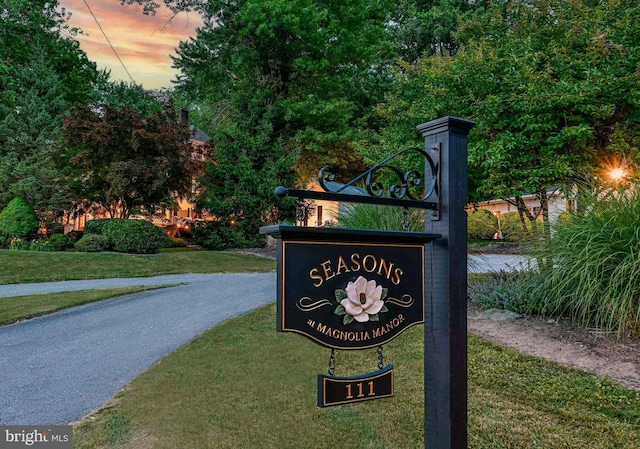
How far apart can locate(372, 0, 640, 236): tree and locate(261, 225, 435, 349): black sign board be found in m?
4.64

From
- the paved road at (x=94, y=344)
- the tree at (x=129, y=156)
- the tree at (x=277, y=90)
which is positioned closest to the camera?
the paved road at (x=94, y=344)

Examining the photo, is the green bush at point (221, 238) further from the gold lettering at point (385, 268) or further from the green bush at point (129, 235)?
the gold lettering at point (385, 268)

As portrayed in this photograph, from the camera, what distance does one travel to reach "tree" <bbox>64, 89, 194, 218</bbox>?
1466 cm

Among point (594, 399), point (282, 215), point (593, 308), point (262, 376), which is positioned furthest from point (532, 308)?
point (282, 215)

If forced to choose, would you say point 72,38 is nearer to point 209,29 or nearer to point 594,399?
point 209,29

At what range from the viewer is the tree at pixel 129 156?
14.7 m

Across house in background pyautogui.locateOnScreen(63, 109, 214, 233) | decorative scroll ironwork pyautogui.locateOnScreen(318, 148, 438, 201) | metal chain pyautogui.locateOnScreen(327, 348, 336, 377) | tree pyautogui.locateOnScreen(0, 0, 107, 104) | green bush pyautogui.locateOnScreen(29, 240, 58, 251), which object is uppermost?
tree pyautogui.locateOnScreen(0, 0, 107, 104)

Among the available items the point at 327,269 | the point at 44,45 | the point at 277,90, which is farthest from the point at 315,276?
the point at 44,45

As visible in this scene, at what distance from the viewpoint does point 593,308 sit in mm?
4520

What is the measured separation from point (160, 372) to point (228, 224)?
14157 millimetres

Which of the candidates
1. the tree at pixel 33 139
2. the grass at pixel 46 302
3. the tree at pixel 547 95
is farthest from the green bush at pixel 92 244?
the tree at pixel 547 95

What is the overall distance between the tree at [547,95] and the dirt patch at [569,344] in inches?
74.1

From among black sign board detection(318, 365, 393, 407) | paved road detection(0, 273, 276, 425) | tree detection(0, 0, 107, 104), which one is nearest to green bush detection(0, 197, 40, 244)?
paved road detection(0, 273, 276, 425)

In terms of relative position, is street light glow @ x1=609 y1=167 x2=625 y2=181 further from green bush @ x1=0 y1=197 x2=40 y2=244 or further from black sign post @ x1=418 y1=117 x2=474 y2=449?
green bush @ x1=0 y1=197 x2=40 y2=244
